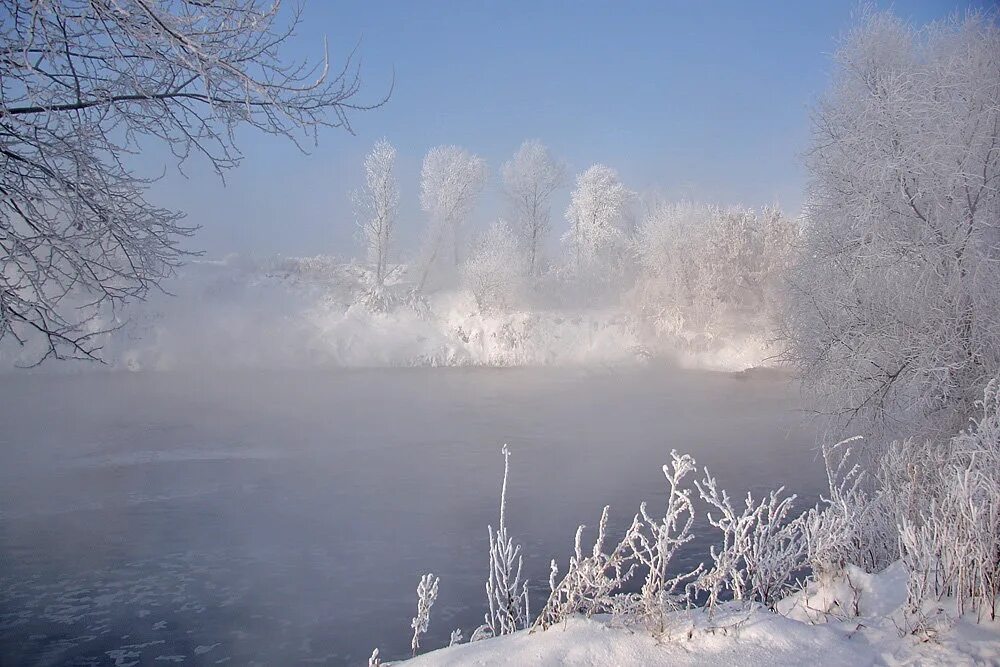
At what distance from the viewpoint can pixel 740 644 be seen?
122 inches

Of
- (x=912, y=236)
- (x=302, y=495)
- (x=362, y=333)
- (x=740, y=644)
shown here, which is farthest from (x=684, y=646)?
(x=362, y=333)

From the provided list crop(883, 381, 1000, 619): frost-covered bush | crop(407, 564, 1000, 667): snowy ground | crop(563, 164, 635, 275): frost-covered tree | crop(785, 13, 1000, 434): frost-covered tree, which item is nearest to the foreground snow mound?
crop(407, 564, 1000, 667): snowy ground

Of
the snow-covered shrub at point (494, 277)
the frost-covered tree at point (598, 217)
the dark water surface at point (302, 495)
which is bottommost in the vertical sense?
the dark water surface at point (302, 495)

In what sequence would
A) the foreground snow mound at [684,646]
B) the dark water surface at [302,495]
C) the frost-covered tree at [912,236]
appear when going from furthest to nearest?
the frost-covered tree at [912,236] < the dark water surface at [302,495] < the foreground snow mound at [684,646]

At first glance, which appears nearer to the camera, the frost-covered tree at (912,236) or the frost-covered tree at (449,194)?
the frost-covered tree at (912,236)

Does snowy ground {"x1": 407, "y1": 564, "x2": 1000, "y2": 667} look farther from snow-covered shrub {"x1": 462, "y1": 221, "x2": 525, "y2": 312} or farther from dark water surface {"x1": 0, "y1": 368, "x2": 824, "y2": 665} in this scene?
snow-covered shrub {"x1": 462, "y1": 221, "x2": 525, "y2": 312}

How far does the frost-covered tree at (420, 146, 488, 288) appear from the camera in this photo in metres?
40.2

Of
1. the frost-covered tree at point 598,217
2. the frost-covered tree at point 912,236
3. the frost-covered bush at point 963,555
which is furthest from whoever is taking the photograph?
the frost-covered tree at point 598,217

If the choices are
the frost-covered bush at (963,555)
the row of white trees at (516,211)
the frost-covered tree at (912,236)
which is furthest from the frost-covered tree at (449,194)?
the frost-covered bush at (963,555)

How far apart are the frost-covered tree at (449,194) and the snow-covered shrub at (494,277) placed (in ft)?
10.3

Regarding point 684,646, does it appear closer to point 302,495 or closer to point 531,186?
point 302,495

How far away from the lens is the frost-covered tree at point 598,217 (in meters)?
42.7

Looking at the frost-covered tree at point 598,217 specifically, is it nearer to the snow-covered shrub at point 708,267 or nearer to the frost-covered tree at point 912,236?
the snow-covered shrub at point 708,267

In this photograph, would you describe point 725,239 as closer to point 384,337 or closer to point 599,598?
point 384,337
